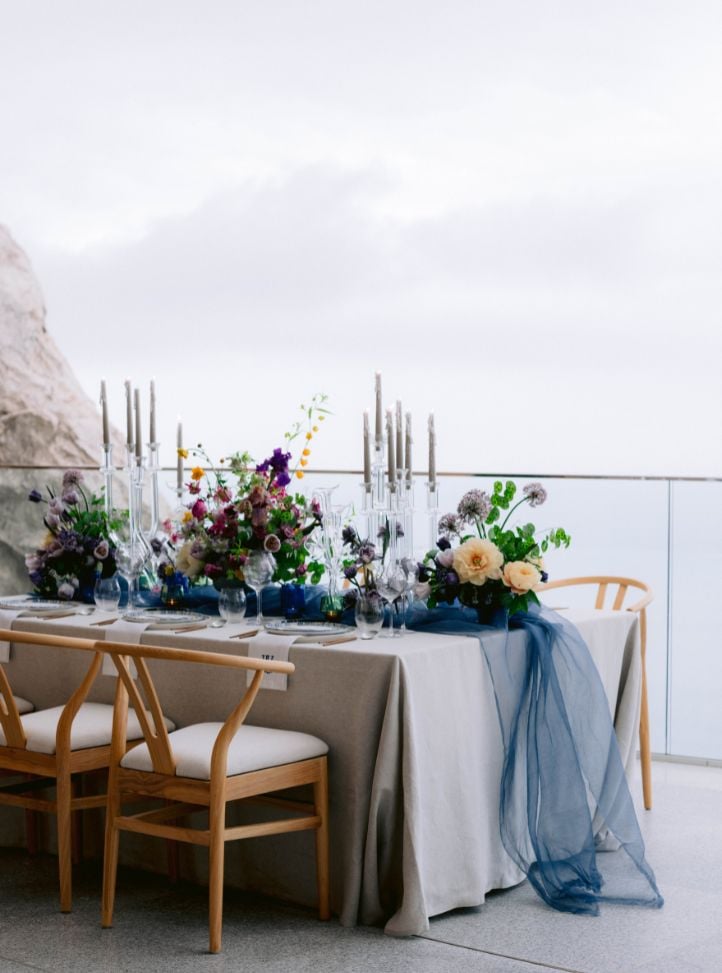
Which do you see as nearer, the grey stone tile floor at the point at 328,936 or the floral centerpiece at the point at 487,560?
the grey stone tile floor at the point at 328,936

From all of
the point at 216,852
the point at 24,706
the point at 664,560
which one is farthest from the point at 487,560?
the point at 664,560

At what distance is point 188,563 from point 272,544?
0.34 meters

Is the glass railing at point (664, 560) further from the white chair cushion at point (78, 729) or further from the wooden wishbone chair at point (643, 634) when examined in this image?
the white chair cushion at point (78, 729)

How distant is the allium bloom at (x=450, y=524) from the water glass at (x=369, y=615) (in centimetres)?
29

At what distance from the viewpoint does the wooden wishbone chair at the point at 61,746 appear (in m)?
3.86

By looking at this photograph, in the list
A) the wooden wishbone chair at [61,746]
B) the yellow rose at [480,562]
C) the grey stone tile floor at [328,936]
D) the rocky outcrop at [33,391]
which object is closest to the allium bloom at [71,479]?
the wooden wishbone chair at [61,746]

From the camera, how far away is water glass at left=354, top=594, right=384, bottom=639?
13.0 ft

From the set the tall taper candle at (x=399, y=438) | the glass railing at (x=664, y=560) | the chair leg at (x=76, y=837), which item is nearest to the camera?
the tall taper candle at (x=399, y=438)

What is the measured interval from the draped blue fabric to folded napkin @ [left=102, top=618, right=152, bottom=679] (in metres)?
0.82

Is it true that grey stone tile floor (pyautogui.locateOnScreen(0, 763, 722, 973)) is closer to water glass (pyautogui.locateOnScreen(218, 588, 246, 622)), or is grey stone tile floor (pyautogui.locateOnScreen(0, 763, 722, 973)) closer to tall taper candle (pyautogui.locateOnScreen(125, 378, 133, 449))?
water glass (pyautogui.locateOnScreen(218, 588, 246, 622))

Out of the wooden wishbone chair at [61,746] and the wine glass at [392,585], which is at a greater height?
the wine glass at [392,585]

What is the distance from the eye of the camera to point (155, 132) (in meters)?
12.2

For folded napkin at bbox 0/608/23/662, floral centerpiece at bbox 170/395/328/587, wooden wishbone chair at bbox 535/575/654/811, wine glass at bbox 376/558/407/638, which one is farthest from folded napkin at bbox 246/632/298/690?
wooden wishbone chair at bbox 535/575/654/811

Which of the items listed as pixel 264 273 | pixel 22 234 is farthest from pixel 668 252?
pixel 22 234
